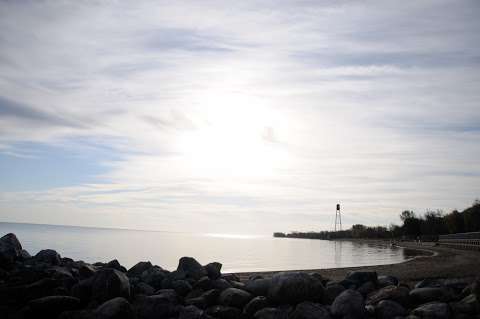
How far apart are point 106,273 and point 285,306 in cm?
472

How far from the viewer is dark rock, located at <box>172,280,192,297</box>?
12977 millimetres

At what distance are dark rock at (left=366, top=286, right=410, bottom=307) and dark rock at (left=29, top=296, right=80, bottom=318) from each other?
7359 mm

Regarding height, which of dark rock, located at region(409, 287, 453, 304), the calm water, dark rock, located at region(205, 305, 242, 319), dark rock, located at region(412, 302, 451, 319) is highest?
dark rock, located at region(409, 287, 453, 304)

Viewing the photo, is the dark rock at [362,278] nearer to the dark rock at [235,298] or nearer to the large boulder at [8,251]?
the dark rock at [235,298]

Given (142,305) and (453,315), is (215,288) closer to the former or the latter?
(142,305)

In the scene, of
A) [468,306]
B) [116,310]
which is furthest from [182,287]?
[468,306]

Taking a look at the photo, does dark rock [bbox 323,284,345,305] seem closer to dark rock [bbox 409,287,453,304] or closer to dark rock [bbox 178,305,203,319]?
dark rock [bbox 409,287,453,304]

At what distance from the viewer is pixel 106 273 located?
11844mm

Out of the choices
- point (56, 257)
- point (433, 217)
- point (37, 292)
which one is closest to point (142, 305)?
point (37, 292)

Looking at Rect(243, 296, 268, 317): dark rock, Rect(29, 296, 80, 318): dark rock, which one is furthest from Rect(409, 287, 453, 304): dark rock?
Rect(29, 296, 80, 318): dark rock

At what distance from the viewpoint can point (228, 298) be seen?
11711 millimetres

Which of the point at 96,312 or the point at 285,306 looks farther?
the point at 285,306

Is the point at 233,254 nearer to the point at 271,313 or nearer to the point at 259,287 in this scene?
the point at 259,287

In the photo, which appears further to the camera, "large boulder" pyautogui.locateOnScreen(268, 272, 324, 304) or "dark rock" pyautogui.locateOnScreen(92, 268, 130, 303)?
"dark rock" pyautogui.locateOnScreen(92, 268, 130, 303)
